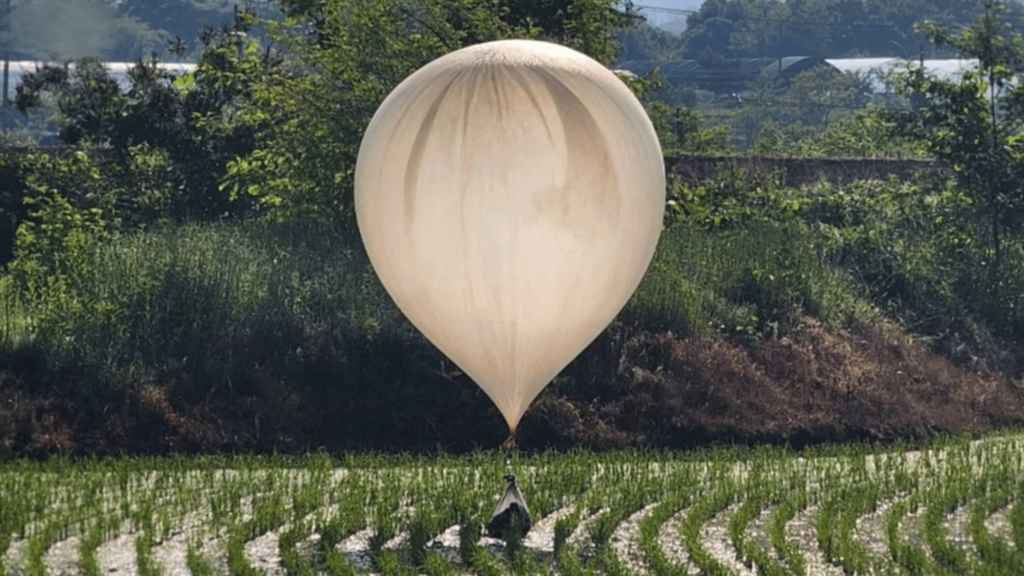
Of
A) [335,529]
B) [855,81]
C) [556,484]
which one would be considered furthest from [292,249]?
[855,81]

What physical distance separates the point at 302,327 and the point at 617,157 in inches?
277

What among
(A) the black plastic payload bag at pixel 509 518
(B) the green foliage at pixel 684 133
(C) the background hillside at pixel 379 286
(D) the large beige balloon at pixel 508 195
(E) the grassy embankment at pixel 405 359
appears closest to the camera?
(D) the large beige balloon at pixel 508 195

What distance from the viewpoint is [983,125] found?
2397 cm

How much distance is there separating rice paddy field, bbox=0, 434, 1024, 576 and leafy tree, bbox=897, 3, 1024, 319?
9.14m

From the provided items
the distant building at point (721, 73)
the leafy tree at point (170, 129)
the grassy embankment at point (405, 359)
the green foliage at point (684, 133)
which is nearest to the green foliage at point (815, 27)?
the distant building at point (721, 73)

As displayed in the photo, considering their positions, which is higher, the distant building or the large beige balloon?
the distant building

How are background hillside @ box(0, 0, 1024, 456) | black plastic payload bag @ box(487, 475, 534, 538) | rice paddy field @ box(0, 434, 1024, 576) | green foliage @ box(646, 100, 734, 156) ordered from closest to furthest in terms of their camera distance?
1. rice paddy field @ box(0, 434, 1024, 576)
2. black plastic payload bag @ box(487, 475, 534, 538)
3. background hillside @ box(0, 0, 1024, 456)
4. green foliage @ box(646, 100, 734, 156)

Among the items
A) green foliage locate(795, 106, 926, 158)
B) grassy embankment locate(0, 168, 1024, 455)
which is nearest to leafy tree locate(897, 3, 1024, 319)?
grassy embankment locate(0, 168, 1024, 455)

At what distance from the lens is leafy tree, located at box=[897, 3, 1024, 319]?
23928mm

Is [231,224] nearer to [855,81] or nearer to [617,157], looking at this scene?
[617,157]

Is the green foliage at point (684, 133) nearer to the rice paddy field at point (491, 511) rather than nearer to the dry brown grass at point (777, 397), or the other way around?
the dry brown grass at point (777, 397)

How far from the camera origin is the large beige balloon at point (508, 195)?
11.4 m

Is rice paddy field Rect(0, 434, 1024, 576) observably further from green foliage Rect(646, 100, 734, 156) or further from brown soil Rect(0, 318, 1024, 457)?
green foliage Rect(646, 100, 734, 156)

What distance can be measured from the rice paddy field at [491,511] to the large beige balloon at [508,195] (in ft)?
4.55
